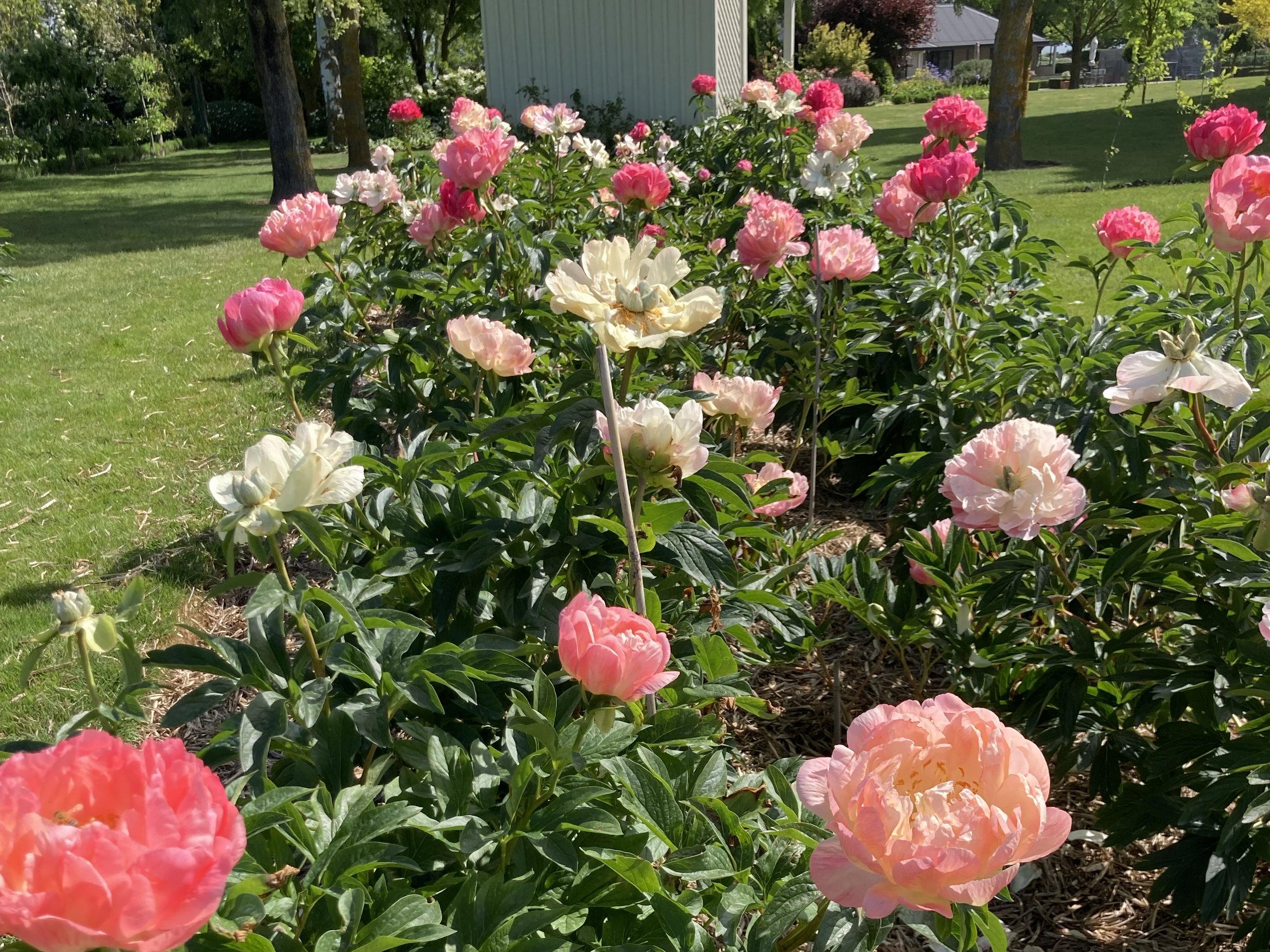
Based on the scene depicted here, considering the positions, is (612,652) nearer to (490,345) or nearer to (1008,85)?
(490,345)

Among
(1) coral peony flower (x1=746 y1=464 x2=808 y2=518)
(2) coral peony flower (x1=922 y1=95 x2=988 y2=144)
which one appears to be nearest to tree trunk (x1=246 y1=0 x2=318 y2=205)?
(2) coral peony flower (x1=922 y1=95 x2=988 y2=144)

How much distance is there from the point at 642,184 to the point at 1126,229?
1.39m

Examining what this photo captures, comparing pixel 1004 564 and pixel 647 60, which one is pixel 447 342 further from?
pixel 647 60

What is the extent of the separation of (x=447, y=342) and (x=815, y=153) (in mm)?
1624

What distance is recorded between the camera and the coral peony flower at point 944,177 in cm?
257

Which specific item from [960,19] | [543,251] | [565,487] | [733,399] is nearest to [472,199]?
[543,251]

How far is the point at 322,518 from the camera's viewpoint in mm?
1642

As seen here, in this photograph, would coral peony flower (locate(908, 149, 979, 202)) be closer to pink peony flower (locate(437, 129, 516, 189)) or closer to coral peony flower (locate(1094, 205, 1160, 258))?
coral peony flower (locate(1094, 205, 1160, 258))

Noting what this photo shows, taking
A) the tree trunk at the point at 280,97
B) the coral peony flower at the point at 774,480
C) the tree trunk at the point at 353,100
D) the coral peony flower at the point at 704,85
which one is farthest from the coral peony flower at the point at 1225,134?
the tree trunk at the point at 353,100

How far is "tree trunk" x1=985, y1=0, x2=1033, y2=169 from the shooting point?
11.8 metres

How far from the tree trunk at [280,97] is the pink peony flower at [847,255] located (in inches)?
368

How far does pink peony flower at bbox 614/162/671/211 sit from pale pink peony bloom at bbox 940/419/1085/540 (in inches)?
56.5

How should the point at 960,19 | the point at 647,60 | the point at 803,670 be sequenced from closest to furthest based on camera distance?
the point at 803,670 → the point at 647,60 → the point at 960,19

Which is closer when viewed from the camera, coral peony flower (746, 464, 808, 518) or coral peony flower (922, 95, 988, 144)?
coral peony flower (746, 464, 808, 518)
